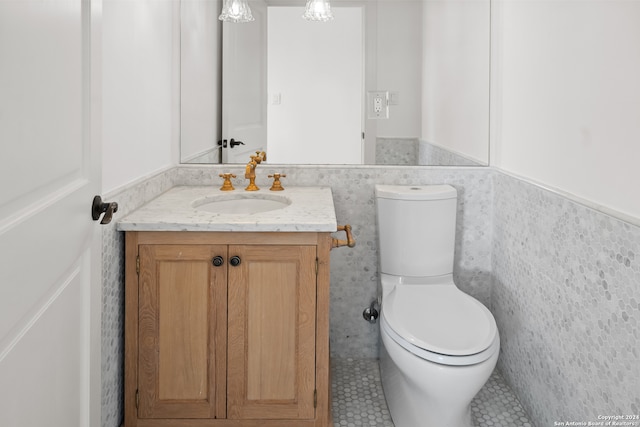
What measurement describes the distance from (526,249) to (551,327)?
0.33 m

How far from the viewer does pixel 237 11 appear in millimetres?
2211

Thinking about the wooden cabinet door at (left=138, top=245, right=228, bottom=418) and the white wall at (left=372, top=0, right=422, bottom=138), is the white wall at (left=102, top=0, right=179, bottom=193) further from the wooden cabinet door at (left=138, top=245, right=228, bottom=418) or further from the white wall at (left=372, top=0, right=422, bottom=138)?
the white wall at (left=372, top=0, right=422, bottom=138)

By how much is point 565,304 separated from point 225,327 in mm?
1121

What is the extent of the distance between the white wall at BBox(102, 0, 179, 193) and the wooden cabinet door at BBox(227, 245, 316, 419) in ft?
1.67

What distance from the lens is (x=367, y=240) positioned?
2.22m

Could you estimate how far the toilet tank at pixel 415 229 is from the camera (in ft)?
6.51

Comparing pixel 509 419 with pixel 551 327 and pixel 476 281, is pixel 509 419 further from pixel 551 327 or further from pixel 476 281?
pixel 476 281

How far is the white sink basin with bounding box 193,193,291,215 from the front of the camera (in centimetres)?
201

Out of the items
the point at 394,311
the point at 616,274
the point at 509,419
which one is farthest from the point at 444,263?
the point at 616,274

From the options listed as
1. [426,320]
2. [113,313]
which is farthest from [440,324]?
[113,313]

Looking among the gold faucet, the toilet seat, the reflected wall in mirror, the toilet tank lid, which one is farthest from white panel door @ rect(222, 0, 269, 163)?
the toilet seat

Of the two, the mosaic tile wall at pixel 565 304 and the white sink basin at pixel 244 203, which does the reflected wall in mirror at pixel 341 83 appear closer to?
the white sink basin at pixel 244 203

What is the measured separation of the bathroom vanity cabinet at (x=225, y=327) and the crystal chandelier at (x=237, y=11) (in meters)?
1.19

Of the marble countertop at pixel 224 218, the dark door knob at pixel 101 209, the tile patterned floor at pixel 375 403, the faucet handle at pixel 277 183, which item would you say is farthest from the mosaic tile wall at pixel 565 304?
the dark door knob at pixel 101 209
